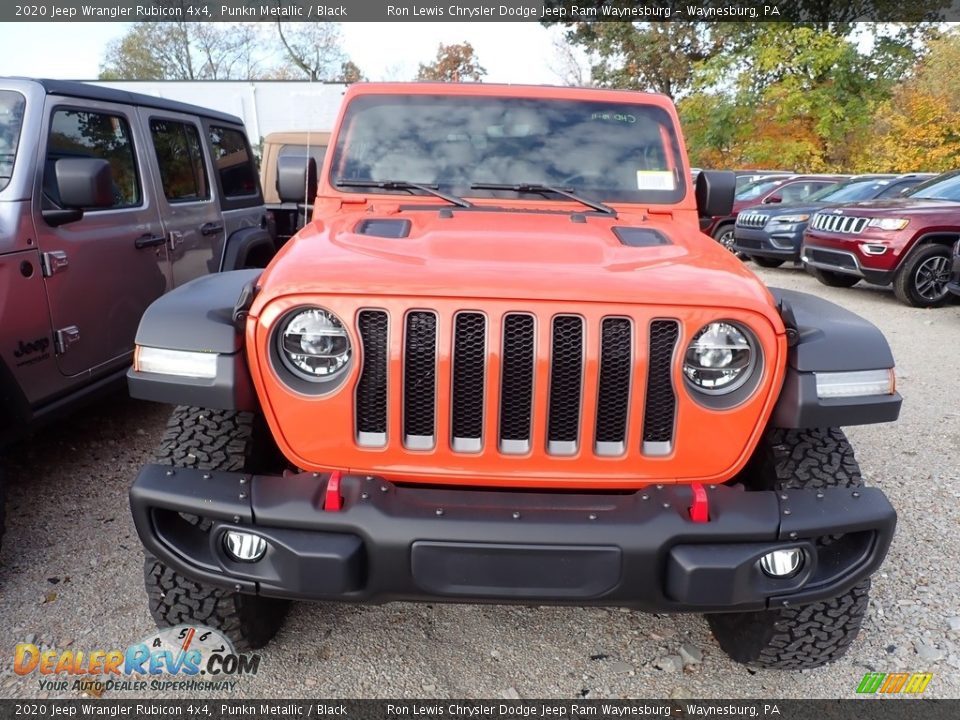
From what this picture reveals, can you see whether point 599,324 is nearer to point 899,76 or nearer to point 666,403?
point 666,403

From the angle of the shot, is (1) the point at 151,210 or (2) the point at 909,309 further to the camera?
(2) the point at 909,309

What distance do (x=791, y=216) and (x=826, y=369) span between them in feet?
32.0

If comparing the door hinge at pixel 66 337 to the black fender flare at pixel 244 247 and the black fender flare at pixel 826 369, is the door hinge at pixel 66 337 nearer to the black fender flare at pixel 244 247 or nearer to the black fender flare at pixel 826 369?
the black fender flare at pixel 244 247

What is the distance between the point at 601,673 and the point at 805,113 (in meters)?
23.1

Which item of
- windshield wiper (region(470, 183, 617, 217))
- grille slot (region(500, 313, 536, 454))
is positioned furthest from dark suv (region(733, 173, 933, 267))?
grille slot (region(500, 313, 536, 454))

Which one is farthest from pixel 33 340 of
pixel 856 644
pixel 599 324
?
pixel 856 644

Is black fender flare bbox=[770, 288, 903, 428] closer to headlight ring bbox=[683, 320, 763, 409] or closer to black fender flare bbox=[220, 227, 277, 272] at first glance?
headlight ring bbox=[683, 320, 763, 409]

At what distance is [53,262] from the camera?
321 centimetres

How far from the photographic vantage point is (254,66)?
29.2m

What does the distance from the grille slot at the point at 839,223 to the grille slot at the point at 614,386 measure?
8021 millimetres

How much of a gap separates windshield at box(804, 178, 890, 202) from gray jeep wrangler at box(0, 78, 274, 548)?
32.0 ft

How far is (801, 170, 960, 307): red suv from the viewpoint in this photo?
7996 mm

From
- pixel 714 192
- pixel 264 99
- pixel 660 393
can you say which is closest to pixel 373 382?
pixel 660 393

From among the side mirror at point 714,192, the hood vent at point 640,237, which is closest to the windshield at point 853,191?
the side mirror at point 714,192
